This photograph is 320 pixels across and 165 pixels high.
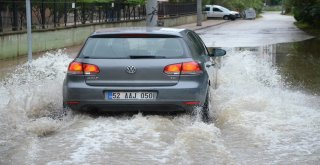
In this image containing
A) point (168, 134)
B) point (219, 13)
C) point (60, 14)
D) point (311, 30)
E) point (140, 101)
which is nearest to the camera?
point (168, 134)

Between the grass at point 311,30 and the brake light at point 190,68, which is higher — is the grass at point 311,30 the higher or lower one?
the lower one

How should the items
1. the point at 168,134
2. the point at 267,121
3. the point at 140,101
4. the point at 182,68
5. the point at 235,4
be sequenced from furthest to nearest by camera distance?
the point at 235,4, the point at 267,121, the point at 182,68, the point at 140,101, the point at 168,134

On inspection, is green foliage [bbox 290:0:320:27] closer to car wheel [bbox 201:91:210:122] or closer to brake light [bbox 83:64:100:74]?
car wheel [bbox 201:91:210:122]

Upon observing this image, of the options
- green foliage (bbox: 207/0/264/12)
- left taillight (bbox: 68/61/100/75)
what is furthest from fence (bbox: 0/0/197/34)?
green foliage (bbox: 207/0/264/12)

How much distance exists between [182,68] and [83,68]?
4.32 feet

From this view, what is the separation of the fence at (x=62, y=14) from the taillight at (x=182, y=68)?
37.0ft

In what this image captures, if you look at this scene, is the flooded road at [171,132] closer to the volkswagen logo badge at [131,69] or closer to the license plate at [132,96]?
the license plate at [132,96]

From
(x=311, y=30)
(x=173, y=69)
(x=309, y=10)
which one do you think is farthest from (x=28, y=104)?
(x=309, y=10)

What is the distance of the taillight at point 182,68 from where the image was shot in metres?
7.61

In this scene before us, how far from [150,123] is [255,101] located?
2393mm

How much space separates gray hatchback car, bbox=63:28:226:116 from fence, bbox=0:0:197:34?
10.7 m

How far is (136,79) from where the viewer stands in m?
7.57

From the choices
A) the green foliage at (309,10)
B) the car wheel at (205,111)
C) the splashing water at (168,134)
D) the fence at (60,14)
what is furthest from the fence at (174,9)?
the car wheel at (205,111)

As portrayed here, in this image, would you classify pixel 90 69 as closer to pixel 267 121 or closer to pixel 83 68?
pixel 83 68
